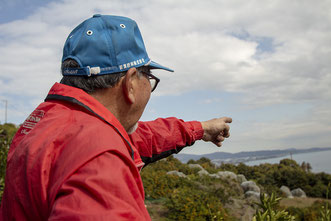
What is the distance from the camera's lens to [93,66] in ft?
5.29

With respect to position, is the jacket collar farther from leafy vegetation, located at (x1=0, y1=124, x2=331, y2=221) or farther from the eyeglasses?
leafy vegetation, located at (x1=0, y1=124, x2=331, y2=221)

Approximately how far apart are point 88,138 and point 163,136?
1640mm

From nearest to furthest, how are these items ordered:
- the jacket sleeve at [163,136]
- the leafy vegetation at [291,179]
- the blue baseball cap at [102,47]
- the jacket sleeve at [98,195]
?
the jacket sleeve at [98,195] → the blue baseball cap at [102,47] → the jacket sleeve at [163,136] → the leafy vegetation at [291,179]

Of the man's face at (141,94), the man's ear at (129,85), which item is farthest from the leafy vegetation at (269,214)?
the man's ear at (129,85)

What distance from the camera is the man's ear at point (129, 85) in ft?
5.41

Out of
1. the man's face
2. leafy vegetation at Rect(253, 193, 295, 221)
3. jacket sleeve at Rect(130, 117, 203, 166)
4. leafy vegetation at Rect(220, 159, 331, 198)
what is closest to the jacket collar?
the man's face

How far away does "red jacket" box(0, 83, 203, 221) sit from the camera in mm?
1031

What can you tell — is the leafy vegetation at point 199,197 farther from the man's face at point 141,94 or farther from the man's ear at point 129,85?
the man's ear at point 129,85

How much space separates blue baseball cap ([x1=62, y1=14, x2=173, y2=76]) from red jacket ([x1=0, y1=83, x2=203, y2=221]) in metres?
0.18

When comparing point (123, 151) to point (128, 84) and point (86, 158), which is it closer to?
point (86, 158)

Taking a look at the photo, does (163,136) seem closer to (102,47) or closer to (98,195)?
(102,47)

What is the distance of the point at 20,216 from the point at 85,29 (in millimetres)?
937

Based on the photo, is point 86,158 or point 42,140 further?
point 42,140

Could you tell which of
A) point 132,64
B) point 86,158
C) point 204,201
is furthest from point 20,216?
point 204,201
